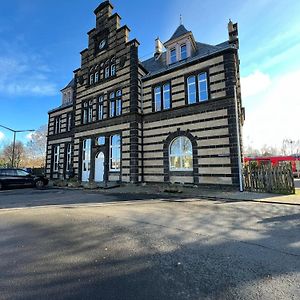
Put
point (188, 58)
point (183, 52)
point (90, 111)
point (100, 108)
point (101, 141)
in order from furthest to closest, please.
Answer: point (90, 111) < point (100, 108) < point (101, 141) < point (183, 52) < point (188, 58)

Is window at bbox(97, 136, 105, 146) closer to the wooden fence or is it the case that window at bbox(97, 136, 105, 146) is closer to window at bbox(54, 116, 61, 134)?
window at bbox(54, 116, 61, 134)

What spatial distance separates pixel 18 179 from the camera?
1673 cm

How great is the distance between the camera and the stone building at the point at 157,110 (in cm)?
1395

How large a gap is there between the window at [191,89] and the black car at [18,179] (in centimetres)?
1428

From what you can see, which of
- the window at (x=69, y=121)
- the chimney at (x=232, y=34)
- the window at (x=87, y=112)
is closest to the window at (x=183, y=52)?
the chimney at (x=232, y=34)

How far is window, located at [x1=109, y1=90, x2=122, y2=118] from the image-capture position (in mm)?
18469

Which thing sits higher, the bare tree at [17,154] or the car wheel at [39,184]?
the bare tree at [17,154]

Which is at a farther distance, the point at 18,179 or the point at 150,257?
the point at 18,179

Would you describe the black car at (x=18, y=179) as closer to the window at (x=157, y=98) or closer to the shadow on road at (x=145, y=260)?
the window at (x=157, y=98)

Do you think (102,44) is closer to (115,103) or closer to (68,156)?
(115,103)

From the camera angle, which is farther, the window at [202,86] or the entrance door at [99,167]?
the entrance door at [99,167]

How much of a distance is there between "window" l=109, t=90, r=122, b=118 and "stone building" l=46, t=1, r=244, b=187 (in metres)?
0.09

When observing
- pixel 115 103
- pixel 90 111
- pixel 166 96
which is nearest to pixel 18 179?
pixel 90 111

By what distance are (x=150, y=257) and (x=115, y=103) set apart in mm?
16694
